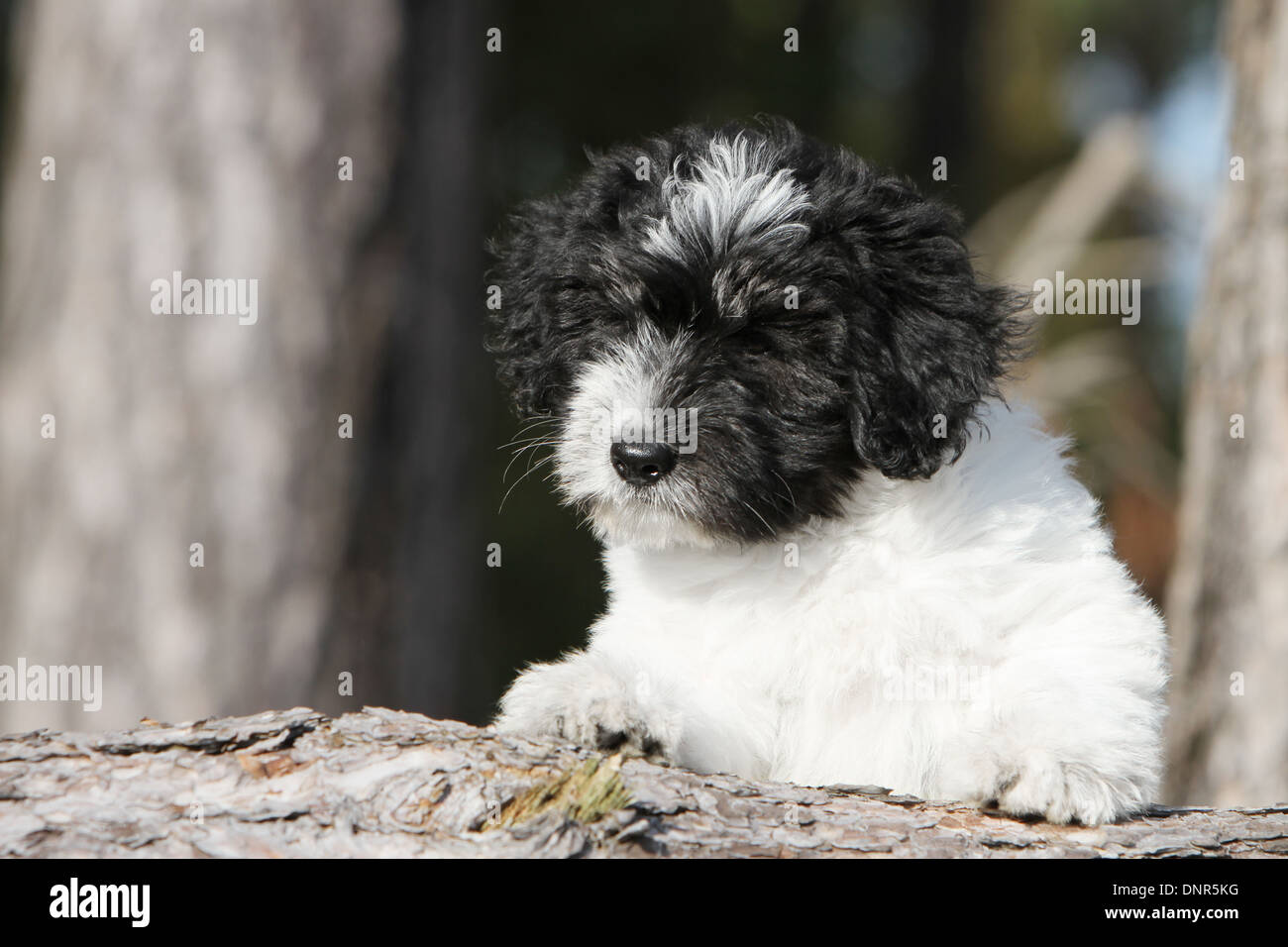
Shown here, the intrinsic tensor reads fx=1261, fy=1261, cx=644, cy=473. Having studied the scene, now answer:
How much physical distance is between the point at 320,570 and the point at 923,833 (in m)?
4.50

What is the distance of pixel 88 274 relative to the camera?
716 centimetres

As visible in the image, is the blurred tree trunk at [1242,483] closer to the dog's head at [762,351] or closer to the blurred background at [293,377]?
the blurred background at [293,377]

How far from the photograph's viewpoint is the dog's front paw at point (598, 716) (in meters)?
3.75

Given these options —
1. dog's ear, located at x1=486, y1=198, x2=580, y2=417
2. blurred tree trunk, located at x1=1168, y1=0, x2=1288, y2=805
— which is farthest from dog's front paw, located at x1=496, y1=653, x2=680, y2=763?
blurred tree trunk, located at x1=1168, y1=0, x2=1288, y2=805

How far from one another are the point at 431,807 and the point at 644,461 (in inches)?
52.8

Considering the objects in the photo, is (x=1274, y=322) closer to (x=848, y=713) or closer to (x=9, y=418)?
(x=848, y=713)

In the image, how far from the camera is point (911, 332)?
4309 millimetres

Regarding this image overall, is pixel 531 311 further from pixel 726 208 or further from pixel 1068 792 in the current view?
pixel 1068 792

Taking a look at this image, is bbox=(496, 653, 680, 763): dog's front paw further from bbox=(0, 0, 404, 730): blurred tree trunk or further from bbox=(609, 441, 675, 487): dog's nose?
bbox=(0, 0, 404, 730): blurred tree trunk

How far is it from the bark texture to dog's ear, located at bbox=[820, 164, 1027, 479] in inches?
46.9

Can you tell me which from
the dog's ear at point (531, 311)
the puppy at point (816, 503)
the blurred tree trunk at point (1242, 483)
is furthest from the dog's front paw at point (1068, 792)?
the blurred tree trunk at point (1242, 483)

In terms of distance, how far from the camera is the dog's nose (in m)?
4.13
